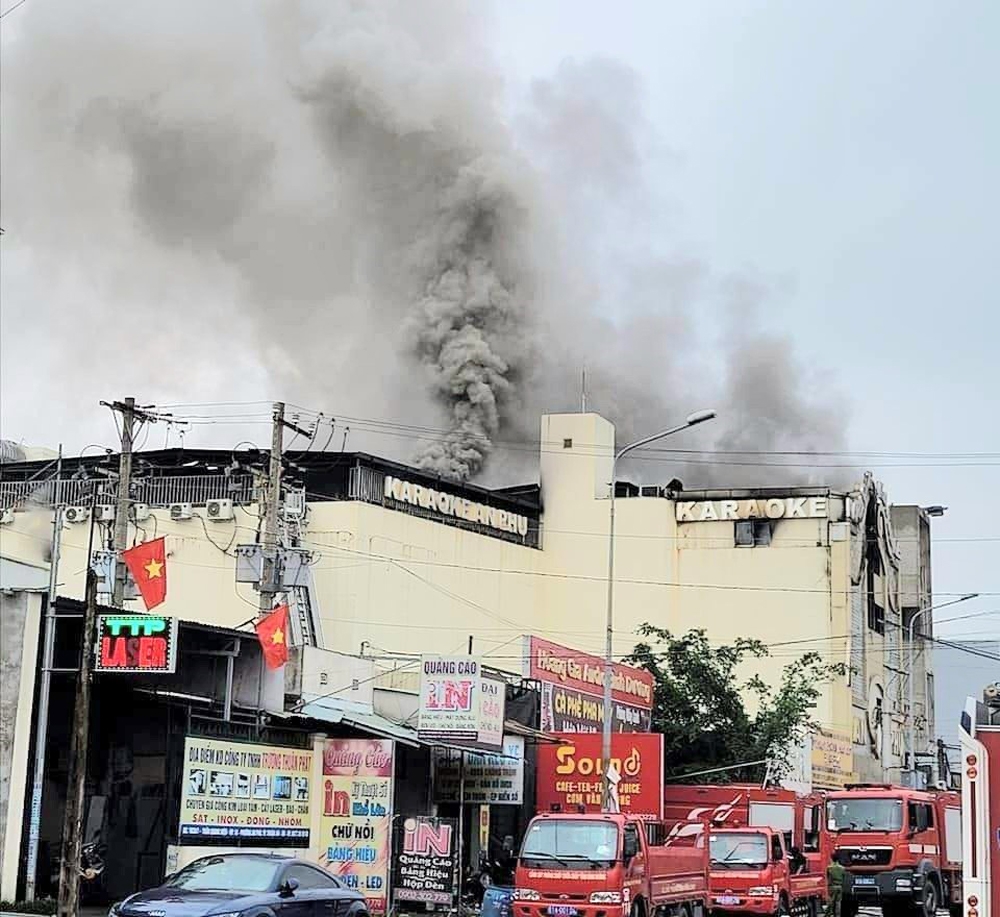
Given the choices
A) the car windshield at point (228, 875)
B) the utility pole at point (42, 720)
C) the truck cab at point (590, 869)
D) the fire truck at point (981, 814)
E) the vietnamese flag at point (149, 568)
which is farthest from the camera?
the vietnamese flag at point (149, 568)

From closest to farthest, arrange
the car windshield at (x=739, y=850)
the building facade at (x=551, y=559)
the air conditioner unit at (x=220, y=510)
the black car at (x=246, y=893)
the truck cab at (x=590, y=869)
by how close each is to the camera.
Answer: the black car at (x=246, y=893)
the truck cab at (x=590, y=869)
the car windshield at (x=739, y=850)
the air conditioner unit at (x=220, y=510)
the building facade at (x=551, y=559)

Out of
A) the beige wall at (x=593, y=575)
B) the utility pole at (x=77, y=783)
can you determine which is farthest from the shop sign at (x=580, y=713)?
the utility pole at (x=77, y=783)

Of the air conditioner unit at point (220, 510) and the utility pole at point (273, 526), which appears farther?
the air conditioner unit at point (220, 510)

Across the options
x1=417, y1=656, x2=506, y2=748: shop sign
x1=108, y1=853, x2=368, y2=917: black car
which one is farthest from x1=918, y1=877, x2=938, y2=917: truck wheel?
x1=108, y1=853, x2=368, y2=917: black car

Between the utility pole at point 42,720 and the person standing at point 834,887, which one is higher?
the utility pole at point 42,720

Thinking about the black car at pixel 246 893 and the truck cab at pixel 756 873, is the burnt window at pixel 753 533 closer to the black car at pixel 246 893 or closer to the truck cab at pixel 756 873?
the truck cab at pixel 756 873

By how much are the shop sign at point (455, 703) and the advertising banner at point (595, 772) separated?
595 cm

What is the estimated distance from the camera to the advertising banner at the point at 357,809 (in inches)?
1111

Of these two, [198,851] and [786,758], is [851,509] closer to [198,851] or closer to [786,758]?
[786,758]

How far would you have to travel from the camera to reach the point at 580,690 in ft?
131

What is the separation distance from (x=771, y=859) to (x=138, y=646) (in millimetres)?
11636

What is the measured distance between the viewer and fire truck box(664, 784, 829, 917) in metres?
26.7

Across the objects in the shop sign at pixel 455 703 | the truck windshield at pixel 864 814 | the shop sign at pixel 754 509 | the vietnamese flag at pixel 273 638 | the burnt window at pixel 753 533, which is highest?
the shop sign at pixel 754 509

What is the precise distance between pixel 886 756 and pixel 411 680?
3450cm
